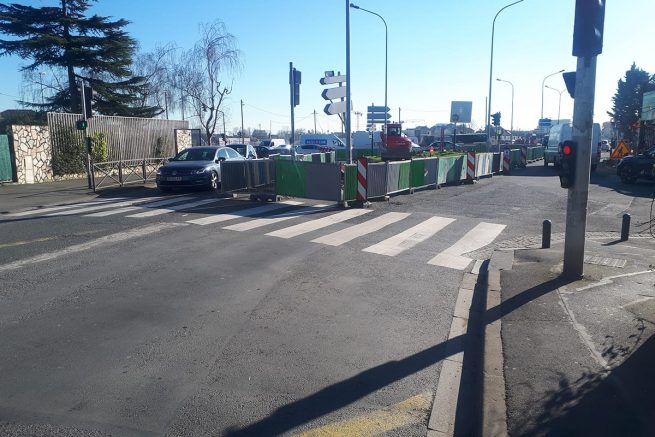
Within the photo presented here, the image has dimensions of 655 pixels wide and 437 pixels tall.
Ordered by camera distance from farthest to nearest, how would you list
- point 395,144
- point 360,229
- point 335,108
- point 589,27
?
point 395,144
point 335,108
point 360,229
point 589,27

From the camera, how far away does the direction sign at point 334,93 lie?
733 inches

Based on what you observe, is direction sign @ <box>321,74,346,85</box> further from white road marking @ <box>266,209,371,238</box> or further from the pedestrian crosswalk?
white road marking @ <box>266,209,371,238</box>

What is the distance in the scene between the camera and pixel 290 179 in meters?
16.1

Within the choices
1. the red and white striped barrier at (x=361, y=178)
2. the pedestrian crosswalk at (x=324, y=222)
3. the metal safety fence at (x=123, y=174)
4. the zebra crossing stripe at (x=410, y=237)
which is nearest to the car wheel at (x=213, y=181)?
the pedestrian crosswalk at (x=324, y=222)

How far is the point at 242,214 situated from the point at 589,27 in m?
9.16

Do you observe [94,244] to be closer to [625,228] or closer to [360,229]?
[360,229]

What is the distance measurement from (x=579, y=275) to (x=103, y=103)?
3148 centimetres

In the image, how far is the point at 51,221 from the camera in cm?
1231

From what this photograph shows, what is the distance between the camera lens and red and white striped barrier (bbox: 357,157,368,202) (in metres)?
15.3

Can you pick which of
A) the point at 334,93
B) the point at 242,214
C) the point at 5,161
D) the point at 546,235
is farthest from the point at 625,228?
the point at 5,161

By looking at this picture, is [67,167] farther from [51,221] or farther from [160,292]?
[160,292]

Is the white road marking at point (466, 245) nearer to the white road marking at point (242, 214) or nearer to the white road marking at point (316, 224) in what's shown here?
the white road marking at point (316, 224)

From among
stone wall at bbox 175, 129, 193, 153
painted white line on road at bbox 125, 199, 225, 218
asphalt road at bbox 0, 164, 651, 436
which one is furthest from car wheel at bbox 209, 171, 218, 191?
stone wall at bbox 175, 129, 193, 153

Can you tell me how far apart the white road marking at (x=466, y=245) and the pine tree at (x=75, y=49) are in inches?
1041
